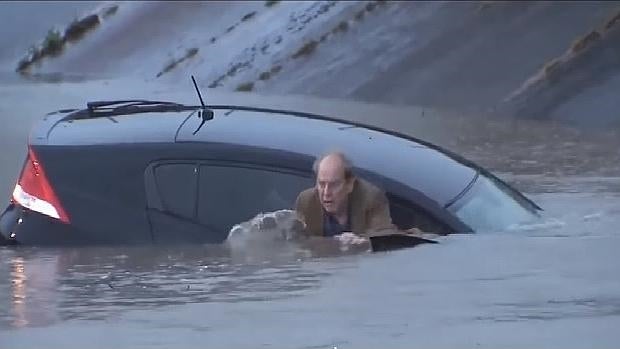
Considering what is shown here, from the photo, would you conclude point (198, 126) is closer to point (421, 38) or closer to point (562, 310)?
point (562, 310)

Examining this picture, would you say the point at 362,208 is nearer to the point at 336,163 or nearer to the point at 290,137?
the point at 336,163

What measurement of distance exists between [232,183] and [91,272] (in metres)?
0.84

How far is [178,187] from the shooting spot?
8.07 meters

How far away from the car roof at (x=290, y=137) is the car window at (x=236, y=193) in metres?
0.18

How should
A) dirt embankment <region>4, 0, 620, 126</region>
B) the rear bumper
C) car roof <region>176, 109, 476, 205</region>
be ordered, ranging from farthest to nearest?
1. dirt embankment <region>4, 0, 620, 126</region>
2. car roof <region>176, 109, 476, 205</region>
3. the rear bumper

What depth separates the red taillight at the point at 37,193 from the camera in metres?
8.16

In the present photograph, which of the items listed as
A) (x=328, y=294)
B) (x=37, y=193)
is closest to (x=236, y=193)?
(x=328, y=294)

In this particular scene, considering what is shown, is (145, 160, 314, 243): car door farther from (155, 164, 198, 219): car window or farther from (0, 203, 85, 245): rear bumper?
(0, 203, 85, 245): rear bumper

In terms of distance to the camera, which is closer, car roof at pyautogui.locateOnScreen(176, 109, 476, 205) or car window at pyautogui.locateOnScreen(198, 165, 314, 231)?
car window at pyautogui.locateOnScreen(198, 165, 314, 231)

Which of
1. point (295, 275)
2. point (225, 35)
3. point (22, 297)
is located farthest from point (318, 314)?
point (225, 35)

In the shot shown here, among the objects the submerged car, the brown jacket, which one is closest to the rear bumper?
the submerged car

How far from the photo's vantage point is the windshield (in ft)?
27.3

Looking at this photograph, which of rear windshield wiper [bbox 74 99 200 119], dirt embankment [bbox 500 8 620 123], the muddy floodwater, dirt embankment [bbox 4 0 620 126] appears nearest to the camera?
the muddy floodwater

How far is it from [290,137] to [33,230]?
142cm
